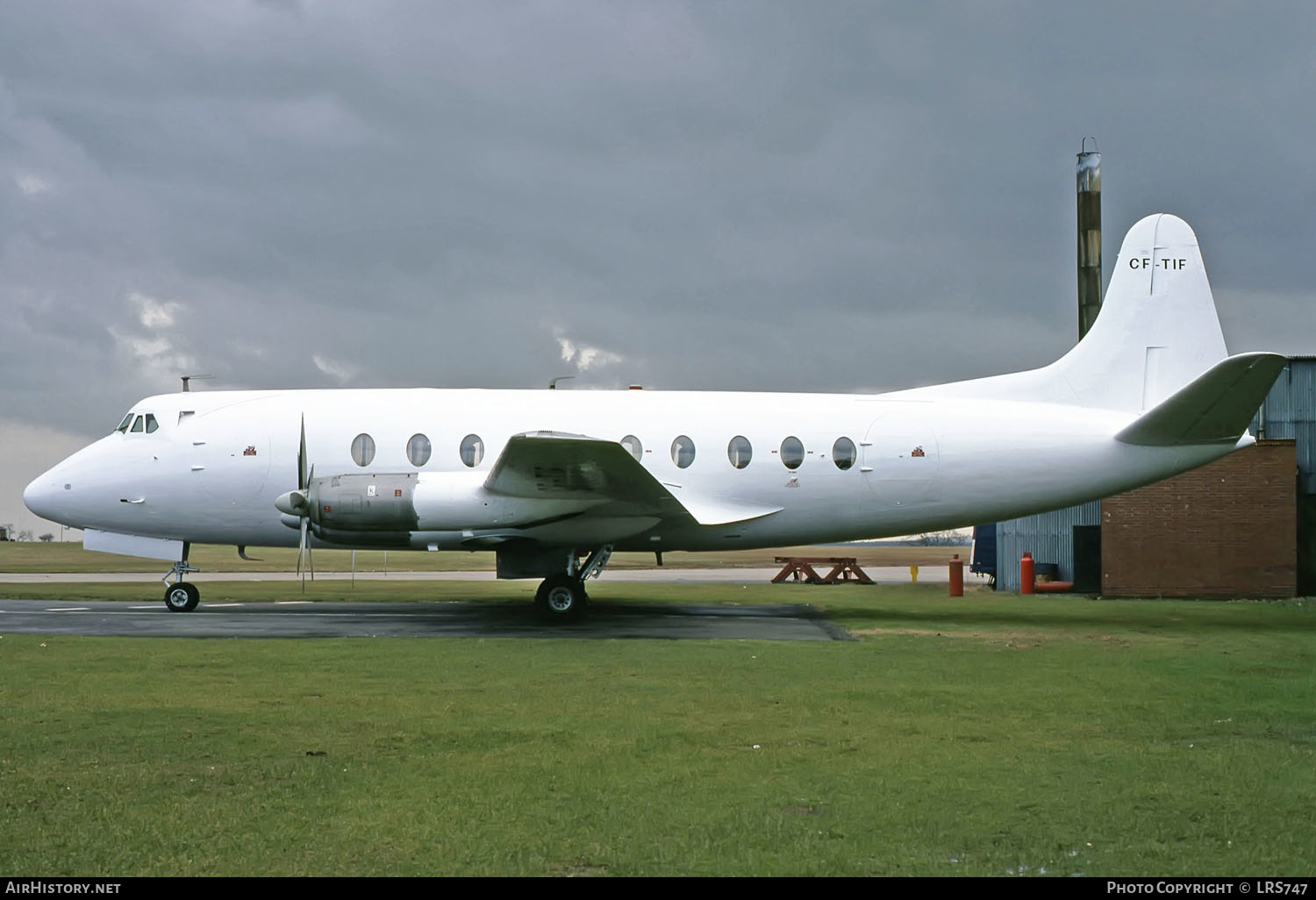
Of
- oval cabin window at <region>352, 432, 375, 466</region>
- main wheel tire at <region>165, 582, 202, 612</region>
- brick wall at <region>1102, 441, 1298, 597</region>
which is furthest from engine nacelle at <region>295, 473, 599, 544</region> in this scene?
brick wall at <region>1102, 441, 1298, 597</region>

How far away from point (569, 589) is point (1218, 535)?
16407mm

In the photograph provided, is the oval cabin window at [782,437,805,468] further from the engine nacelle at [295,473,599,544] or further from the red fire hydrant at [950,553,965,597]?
the red fire hydrant at [950,553,965,597]

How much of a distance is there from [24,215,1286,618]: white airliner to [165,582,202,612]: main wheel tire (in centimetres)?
3

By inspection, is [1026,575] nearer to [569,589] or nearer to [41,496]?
[569,589]

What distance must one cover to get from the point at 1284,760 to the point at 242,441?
17.4 m

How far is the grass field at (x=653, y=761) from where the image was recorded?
5.54 m

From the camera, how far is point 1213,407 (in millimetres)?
17812

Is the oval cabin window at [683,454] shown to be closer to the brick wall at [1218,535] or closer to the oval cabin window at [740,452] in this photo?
the oval cabin window at [740,452]

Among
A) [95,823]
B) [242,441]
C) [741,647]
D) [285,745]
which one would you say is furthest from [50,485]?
[95,823]

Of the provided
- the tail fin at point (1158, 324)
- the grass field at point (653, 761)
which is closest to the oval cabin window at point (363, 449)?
the grass field at point (653, 761)

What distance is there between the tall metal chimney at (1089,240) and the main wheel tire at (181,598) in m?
27.7

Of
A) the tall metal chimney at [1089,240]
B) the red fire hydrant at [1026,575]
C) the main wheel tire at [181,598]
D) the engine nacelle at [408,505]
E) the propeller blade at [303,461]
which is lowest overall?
the main wheel tire at [181,598]

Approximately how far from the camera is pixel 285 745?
8125 mm
